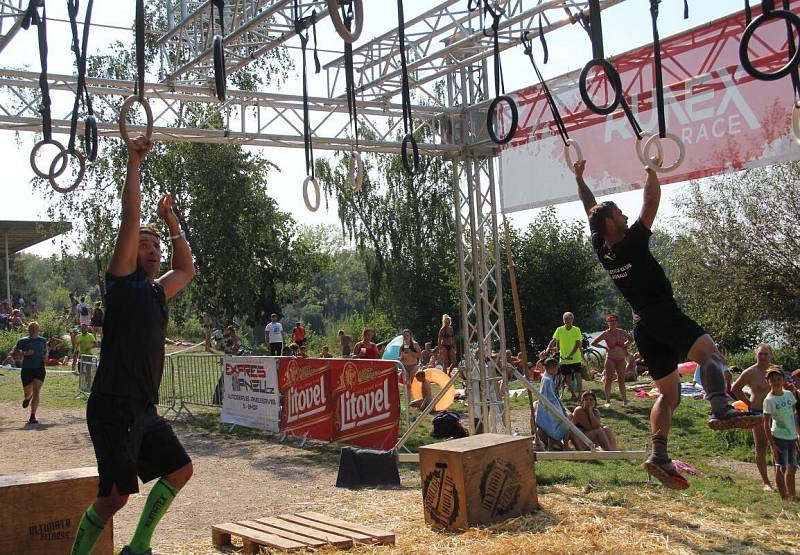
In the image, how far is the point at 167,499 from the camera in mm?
3721

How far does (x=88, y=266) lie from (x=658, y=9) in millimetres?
24992

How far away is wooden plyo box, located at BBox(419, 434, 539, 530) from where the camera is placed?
5.64m

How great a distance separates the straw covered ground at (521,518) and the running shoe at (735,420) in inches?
33.3

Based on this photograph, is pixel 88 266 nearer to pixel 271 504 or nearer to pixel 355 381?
pixel 355 381

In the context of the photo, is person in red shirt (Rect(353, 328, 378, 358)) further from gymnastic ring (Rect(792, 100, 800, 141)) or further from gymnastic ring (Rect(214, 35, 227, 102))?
gymnastic ring (Rect(792, 100, 800, 141))

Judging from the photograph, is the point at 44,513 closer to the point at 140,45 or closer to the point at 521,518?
the point at 140,45

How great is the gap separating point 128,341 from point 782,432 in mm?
6512

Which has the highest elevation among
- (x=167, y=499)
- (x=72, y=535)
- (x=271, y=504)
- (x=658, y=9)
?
(x=658, y=9)

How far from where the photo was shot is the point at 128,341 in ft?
11.5

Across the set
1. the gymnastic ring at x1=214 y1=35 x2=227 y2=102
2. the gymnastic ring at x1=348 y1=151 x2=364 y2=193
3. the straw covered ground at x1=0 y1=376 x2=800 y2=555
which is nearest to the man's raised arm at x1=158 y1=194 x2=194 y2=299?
the gymnastic ring at x1=214 y1=35 x2=227 y2=102

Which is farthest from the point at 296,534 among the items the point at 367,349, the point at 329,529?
the point at 367,349

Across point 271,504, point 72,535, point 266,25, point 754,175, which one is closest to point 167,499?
point 72,535

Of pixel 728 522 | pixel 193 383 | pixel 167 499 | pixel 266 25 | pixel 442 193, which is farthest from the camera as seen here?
pixel 442 193

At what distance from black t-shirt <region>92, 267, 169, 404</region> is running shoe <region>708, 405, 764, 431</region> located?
9.80 feet
